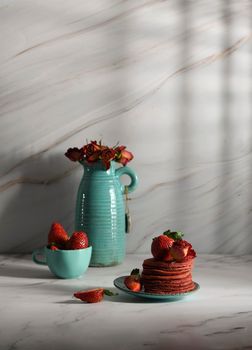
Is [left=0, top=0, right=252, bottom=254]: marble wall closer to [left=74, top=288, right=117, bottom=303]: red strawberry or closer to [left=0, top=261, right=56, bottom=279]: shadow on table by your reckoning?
[left=0, top=261, right=56, bottom=279]: shadow on table

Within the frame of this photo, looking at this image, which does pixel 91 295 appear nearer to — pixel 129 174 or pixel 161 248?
pixel 161 248

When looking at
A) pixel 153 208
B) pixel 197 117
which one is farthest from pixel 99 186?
pixel 197 117

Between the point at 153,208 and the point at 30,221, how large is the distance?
38 centimetres

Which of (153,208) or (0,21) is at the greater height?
(0,21)

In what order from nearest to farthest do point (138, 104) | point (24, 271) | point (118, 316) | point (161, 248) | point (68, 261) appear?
point (118, 316) → point (161, 248) → point (68, 261) → point (24, 271) → point (138, 104)

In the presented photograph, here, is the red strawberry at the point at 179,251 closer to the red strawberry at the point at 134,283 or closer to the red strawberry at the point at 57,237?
the red strawberry at the point at 134,283

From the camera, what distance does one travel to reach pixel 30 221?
1769mm

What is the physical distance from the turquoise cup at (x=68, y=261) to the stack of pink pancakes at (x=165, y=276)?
223mm

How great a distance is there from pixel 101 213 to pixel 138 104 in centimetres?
37

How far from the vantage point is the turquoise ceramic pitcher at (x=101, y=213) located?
1.58m

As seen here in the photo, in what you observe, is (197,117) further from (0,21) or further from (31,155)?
(0,21)

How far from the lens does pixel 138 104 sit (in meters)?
1.73

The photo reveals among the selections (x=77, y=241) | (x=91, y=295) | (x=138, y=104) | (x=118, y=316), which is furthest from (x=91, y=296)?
(x=138, y=104)

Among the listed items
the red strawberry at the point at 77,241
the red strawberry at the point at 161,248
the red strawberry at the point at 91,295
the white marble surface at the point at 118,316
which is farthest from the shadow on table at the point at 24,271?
the red strawberry at the point at 161,248
